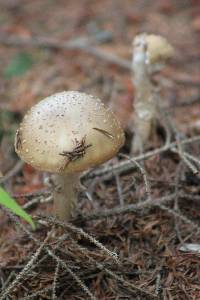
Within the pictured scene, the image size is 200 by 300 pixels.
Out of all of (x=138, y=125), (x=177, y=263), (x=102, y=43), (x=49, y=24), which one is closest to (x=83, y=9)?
(x=49, y=24)

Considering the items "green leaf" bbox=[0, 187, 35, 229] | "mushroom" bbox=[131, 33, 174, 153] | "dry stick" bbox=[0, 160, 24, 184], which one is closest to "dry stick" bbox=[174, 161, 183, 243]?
"mushroom" bbox=[131, 33, 174, 153]

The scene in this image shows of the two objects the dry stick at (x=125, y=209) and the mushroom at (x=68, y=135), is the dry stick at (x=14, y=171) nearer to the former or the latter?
the dry stick at (x=125, y=209)

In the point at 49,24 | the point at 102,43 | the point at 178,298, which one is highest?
the point at 49,24

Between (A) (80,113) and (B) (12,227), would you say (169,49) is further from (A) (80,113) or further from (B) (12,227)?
(B) (12,227)

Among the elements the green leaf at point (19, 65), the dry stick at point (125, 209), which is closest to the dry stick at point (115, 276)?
the dry stick at point (125, 209)

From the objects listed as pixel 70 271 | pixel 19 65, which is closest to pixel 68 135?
pixel 70 271

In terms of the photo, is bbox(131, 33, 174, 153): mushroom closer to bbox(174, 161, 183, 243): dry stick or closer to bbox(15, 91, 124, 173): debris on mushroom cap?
bbox(174, 161, 183, 243): dry stick
